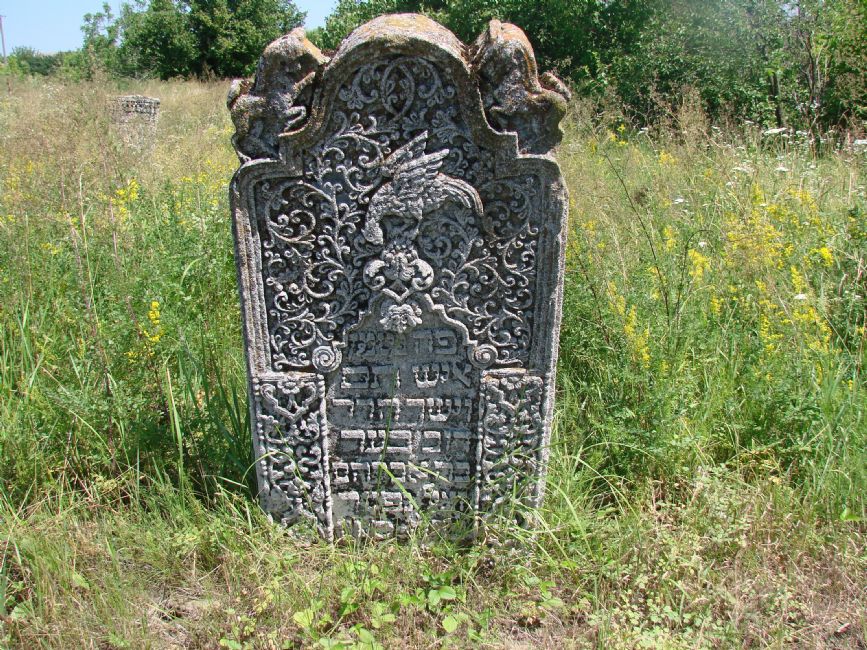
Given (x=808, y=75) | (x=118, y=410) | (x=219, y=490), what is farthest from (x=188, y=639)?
(x=808, y=75)

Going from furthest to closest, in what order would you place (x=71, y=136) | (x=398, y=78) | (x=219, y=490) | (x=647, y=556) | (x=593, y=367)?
(x=71, y=136) < (x=593, y=367) < (x=219, y=490) < (x=647, y=556) < (x=398, y=78)

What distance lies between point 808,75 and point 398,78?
8.31 meters

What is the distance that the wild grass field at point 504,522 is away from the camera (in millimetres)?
2250

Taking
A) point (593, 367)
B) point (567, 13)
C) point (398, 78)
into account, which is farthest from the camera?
point (567, 13)

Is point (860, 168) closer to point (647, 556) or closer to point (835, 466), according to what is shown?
point (835, 466)

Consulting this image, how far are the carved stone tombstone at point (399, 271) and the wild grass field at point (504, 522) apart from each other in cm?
22

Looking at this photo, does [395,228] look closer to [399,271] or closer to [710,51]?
[399,271]

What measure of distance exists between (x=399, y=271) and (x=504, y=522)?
42.3 inches

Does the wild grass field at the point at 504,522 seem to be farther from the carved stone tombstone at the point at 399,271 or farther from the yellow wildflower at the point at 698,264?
the carved stone tombstone at the point at 399,271

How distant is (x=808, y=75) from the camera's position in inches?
331

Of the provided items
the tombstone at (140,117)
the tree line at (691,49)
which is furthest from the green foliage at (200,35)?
the tombstone at (140,117)

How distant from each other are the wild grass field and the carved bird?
1173 millimetres

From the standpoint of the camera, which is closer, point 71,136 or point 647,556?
point 647,556

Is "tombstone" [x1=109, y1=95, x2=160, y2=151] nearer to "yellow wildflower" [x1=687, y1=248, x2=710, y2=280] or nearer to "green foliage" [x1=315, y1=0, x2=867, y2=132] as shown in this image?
"green foliage" [x1=315, y1=0, x2=867, y2=132]
